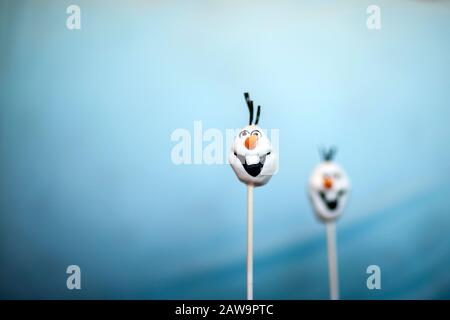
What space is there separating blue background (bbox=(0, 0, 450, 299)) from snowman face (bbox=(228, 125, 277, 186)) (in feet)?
0.93

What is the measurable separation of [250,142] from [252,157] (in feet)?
0.15

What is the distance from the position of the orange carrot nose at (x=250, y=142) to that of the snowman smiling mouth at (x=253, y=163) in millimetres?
28

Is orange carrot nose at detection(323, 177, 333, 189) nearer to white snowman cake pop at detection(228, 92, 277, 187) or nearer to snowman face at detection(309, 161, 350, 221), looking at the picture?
snowman face at detection(309, 161, 350, 221)

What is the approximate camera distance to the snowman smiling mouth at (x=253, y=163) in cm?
132

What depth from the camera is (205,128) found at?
1600 mm

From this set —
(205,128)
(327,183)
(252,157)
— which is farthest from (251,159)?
(205,128)

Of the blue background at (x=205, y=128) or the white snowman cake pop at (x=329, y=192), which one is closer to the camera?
the white snowman cake pop at (x=329, y=192)

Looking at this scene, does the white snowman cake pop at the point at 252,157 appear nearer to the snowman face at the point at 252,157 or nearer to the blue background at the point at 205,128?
the snowman face at the point at 252,157

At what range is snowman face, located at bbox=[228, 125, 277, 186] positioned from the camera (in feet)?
4.33

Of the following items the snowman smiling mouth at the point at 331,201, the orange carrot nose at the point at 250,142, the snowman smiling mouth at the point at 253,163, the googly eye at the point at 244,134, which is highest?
the googly eye at the point at 244,134

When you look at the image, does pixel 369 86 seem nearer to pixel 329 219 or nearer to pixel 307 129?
pixel 307 129

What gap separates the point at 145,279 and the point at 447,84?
4.19 ft

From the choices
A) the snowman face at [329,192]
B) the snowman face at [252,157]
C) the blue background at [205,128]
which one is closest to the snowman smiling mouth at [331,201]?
the snowman face at [329,192]
